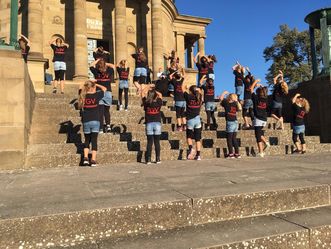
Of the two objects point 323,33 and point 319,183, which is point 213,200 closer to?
point 319,183

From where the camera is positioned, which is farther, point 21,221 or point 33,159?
point 33,159

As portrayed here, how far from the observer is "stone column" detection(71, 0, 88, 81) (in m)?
20.9

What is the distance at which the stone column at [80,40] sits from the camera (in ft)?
68.6

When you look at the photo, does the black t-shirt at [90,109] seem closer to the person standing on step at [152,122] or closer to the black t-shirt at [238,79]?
the person standing on step at [152,122]

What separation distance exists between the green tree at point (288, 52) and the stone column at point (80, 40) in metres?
31.0

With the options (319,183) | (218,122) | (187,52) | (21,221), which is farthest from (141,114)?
(187,52)

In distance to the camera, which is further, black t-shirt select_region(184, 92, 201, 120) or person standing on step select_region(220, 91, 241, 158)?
person standing on step select_region(220, 91, 241, 158)

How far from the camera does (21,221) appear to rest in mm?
3166

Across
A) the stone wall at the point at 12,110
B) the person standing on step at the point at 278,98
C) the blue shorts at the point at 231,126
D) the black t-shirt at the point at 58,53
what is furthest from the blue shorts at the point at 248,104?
the stone wall at the point at 12,110

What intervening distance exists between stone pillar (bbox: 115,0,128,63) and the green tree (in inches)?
1119

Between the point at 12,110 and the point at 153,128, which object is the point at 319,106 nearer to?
the point at 153,128

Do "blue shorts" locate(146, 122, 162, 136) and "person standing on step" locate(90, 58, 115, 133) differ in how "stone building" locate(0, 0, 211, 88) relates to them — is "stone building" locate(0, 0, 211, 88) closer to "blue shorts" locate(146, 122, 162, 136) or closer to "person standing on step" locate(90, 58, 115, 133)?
"person standing on step" locate(90, 58, 115, 133)

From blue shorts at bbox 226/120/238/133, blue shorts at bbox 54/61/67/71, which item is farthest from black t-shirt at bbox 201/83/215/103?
blue shorts at bbox 54/61/67/71

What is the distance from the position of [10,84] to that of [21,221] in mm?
5928
